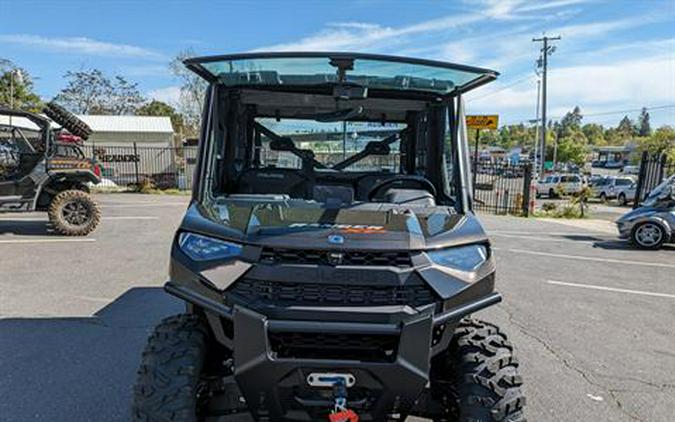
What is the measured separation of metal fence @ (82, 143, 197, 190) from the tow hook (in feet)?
65.7

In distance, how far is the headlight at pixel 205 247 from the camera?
Result: 2410 millimetres

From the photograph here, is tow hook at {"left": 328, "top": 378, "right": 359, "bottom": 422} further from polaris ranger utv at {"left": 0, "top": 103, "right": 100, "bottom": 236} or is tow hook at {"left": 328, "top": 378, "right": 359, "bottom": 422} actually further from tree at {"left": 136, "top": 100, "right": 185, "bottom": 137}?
tree at {"left": 136, "top": 100, "right": 185, "bottom": 137}

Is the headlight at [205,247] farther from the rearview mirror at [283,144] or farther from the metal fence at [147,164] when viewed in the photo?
the metal fence at [147,164]

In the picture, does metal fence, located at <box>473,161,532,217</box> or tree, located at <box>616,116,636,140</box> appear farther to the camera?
A: tree, located at <box>616,116,636,140</box>

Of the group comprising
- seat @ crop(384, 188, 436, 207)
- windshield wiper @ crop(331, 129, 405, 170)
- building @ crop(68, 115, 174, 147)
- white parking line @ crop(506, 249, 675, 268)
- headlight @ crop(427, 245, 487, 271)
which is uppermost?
building @ crop(68, 115, 174, 147)

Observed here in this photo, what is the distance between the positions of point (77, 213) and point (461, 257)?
949cm

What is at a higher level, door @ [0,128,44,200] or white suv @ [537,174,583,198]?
door @ [0,128,44,200]

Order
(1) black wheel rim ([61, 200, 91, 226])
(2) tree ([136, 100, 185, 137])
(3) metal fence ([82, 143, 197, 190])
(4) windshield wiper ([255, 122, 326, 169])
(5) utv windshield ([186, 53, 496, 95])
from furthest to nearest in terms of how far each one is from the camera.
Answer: (2) tree ([136, 100, 185, 137]) < (3) metal fence ([82, 143, 197, 190]) < (1) black wheel rim ([61, 200, 91, 226]) < (4) windshield wiper ([255, 122, 326, 169]) < (5) utv windshield ([186, 53, 496, 95])

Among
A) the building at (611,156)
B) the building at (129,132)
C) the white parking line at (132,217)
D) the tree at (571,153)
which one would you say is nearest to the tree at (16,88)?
the building at (129,132)

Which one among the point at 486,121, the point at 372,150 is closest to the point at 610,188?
the point at 486,121

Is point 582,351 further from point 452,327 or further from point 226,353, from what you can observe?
point 226,353

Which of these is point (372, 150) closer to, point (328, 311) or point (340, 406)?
point (328, 311)

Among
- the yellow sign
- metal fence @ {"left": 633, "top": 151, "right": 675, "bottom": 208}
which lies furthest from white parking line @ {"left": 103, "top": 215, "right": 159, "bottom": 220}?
the yellow sign

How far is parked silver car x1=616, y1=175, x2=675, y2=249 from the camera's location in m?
A: 10.9
